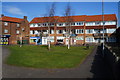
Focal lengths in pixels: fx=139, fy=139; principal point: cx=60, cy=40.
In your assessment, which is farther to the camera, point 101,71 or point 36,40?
point 36,40

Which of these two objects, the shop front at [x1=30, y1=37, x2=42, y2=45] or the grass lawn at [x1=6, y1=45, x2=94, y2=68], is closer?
the grass lawn at [x1=6, y1=45, x2=94, y2=68]

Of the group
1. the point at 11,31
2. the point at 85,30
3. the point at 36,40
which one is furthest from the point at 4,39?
the point at 85,30

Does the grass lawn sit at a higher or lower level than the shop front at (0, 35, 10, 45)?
lower

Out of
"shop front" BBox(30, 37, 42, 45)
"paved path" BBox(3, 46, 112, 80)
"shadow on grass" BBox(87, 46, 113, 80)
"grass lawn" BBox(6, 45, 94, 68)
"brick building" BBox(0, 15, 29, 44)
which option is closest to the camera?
"shadow on grass" BBox(87, 46, 113, 80)

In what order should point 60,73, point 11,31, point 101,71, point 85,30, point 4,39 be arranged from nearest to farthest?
point 60,73 < point 101,71 < point 85,30 < point 4,39 < point 11,31

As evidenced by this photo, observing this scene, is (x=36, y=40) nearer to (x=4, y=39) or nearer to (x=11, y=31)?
(x=11, y=31)

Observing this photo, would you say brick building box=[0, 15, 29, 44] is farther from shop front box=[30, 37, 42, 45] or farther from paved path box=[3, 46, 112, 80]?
paved path box=[3, 46, 112, 80]

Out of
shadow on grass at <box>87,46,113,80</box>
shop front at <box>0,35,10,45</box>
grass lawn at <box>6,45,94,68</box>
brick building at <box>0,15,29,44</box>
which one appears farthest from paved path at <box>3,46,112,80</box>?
shop front at <box>0,35,10,45</box>

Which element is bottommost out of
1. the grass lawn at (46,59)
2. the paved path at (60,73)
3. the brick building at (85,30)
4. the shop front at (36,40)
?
the paved path at (60,73)

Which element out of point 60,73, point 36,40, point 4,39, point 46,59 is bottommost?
point 60,73

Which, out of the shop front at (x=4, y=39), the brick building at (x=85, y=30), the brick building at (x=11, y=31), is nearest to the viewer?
the brick building at (x=85, y=30)

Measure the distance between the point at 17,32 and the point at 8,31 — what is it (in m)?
4.17

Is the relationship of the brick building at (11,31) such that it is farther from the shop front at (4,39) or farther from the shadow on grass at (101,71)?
the shadow on grass at (101,71)

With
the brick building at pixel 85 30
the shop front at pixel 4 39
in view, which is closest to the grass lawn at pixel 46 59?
the brick building at pixel 85 30
